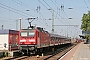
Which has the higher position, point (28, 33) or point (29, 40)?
point (28, 33)

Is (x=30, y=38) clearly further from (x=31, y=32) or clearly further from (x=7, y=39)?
A: (x=7, y=39)

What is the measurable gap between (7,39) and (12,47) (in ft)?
7.41

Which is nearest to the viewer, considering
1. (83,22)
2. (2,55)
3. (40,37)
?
(2,55)

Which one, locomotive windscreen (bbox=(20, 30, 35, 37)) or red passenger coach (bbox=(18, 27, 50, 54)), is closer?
red passenger coach (bbox=(18, 27, 50, 54))

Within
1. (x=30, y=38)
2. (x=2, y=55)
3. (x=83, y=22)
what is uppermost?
(x=83, y=22)

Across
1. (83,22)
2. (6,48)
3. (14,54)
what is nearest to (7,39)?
(6,48)

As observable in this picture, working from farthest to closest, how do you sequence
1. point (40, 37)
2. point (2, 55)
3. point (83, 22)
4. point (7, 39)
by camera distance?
1. point (83, 22)
2. point (7, 39)
3. point (40, 37)
4. point (2, 55)

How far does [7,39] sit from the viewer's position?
3416 cm

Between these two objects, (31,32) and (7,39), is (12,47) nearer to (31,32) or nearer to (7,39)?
(7,39)

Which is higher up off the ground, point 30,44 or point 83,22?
point 83,22

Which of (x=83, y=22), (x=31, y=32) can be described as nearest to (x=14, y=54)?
(x=31, y=32)

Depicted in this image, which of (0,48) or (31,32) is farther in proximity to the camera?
(0,48)

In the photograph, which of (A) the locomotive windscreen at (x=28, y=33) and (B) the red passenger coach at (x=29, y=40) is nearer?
(B) the red passenger coach at (x=29, y=40)

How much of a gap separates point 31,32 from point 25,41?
1246 millimetres
